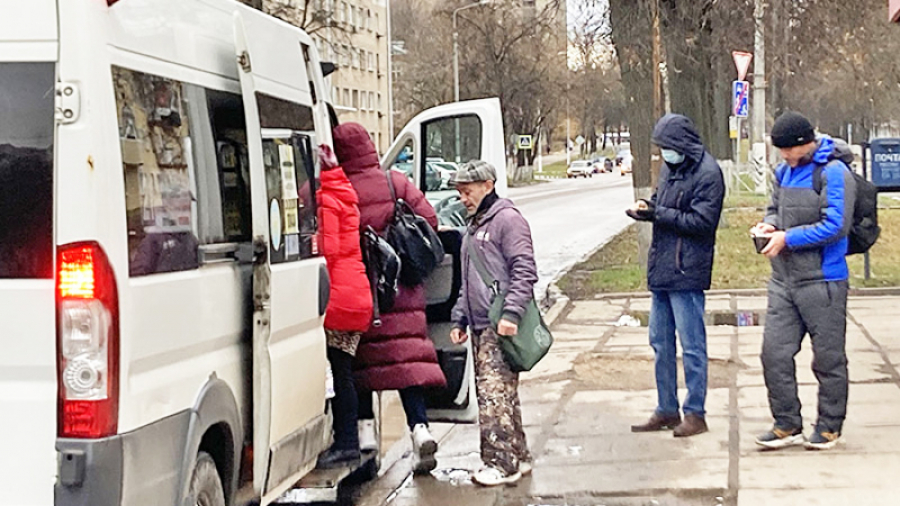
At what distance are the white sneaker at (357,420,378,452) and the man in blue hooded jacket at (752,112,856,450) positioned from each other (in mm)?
2202

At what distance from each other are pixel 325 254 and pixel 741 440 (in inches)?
112

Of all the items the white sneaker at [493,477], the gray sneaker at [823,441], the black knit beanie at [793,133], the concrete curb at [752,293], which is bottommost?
the white sneaker at [493,477]

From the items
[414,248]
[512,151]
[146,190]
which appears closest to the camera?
[146,190]

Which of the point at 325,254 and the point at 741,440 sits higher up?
the point at 325,254

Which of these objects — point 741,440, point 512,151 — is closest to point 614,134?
point 512,151

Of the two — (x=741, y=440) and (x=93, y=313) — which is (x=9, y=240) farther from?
(x=741, y=440)

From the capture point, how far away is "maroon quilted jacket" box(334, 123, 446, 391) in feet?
22.6

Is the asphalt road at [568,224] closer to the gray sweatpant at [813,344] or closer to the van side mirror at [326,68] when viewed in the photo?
the gray sweatpant at [813,344]

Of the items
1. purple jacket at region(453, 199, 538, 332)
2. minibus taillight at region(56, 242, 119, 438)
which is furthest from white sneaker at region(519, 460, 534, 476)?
minibus taillight at region(56, 242, 119, 438)

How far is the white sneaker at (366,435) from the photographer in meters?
6.97

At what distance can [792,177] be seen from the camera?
7238 mm

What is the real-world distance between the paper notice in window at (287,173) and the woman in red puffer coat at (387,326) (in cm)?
104

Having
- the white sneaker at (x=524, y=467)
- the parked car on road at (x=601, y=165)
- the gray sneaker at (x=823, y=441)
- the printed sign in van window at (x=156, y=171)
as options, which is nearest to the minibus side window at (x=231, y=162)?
the printed sign in van window at (x=156, y=171)

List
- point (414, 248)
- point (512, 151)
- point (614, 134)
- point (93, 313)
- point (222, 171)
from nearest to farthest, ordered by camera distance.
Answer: point (93, 313) < point (222, 171) < point (414, 248) < point (512, 151) < point (614, 134)
